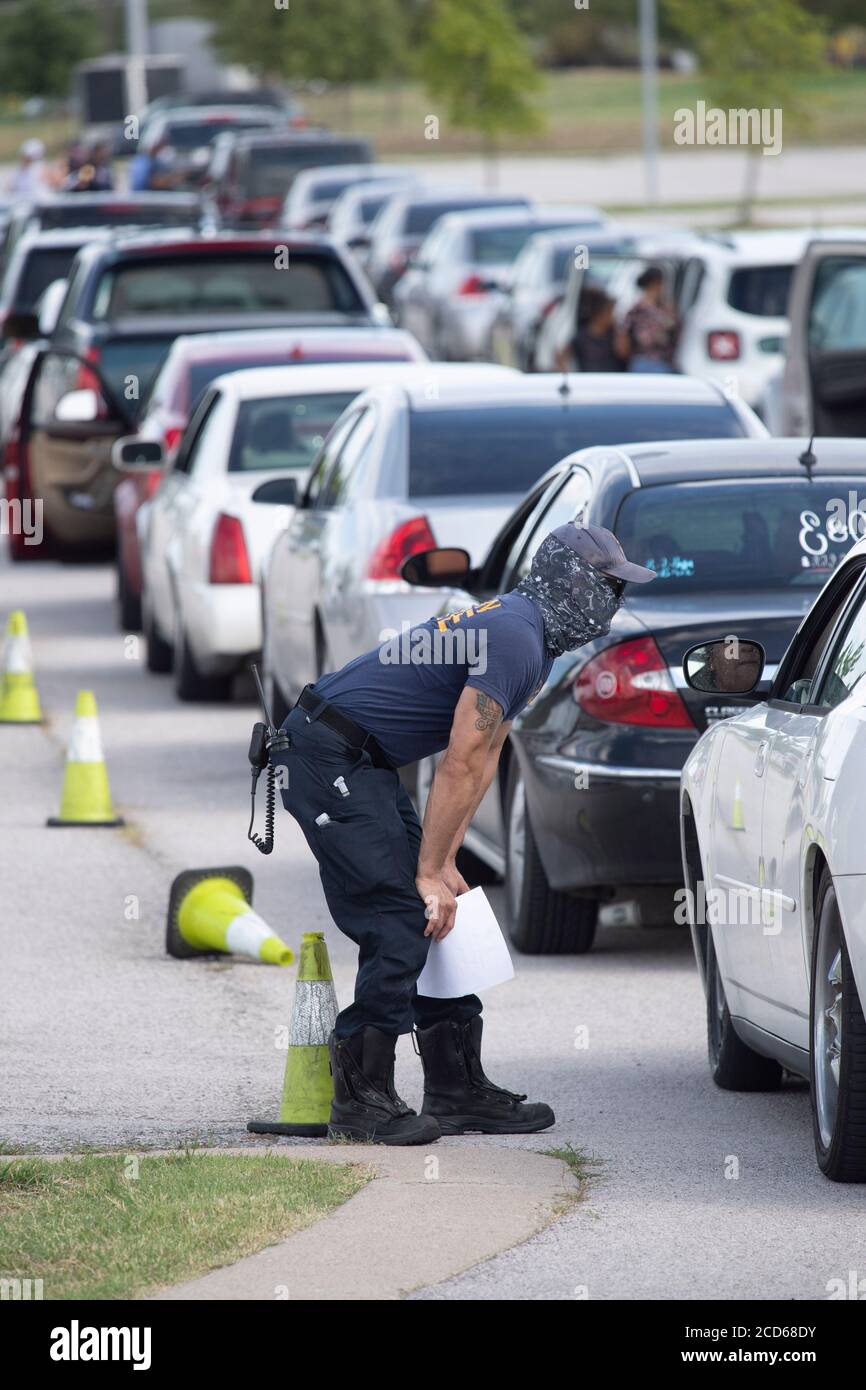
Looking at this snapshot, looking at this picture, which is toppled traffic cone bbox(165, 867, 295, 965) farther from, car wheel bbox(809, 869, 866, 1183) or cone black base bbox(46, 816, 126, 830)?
car wheel bbox(809, 869, 866, 1183)

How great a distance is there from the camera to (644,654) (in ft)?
29.0

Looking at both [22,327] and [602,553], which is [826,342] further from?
[602,553]

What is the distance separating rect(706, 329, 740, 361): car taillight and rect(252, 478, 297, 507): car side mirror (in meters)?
10.0

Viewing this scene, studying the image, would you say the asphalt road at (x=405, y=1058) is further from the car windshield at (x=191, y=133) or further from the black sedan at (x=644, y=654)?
the car windshield at (x=191, y=133)

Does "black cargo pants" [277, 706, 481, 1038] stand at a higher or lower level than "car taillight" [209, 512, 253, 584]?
higher

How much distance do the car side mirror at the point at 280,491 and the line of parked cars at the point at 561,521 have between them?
0.05ft

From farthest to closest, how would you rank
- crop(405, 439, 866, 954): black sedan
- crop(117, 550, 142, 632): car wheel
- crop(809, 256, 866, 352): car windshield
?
1. crop(117, 550, 142, 632): car wheel
2. crop(809, 256, 866, 352): car windshield
3. crop(405, 439, 866, 954): black sedan

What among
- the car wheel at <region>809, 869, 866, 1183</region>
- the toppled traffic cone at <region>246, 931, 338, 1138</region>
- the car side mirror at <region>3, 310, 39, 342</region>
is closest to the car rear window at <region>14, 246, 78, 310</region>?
the car side mirror at <region>3, 310, 39, 342</region>

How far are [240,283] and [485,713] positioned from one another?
41.7 ft

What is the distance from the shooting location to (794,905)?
6.59 metres

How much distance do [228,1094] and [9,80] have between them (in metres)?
94.8

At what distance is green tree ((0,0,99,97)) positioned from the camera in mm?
96375
